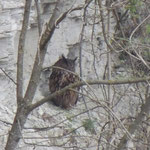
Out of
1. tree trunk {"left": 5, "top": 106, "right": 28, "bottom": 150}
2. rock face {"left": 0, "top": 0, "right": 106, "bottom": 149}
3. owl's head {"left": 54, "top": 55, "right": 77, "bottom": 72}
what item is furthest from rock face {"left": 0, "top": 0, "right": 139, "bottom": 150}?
tree trunk {"left": 5, "top": 106, "right": 28, "bottom": 150}

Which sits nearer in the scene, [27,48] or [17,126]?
[17,126]

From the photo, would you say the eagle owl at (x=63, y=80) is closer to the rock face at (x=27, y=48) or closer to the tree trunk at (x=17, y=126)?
the rock face at (x=27, y=48)

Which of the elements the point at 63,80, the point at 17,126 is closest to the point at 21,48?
the point at 17,126

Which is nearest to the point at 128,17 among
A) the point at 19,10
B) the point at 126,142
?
the point at 19,10

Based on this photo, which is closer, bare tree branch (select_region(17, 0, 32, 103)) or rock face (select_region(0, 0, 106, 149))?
bare tree branch (select_region(17, 0, 32, 103))

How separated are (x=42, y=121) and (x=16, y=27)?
726mm

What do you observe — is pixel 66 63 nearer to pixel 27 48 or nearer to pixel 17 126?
pixel 27 48

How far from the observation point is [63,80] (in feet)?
11.5

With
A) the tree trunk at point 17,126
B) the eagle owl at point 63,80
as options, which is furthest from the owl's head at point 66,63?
the tree trunk at point 17,126

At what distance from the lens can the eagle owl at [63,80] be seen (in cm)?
348

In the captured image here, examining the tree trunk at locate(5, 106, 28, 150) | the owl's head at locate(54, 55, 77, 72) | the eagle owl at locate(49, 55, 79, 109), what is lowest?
the tree trunk at locate(5, 106, 28, 150)

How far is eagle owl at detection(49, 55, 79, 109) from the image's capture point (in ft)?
11.4

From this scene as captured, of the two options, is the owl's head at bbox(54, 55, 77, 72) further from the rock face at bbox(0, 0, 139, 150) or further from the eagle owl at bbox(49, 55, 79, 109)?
the rock face at bbox(0, 0, 139, 150)

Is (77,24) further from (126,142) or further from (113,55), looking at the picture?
(126,142)
